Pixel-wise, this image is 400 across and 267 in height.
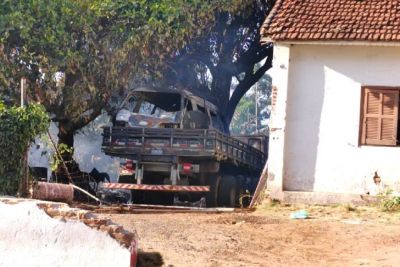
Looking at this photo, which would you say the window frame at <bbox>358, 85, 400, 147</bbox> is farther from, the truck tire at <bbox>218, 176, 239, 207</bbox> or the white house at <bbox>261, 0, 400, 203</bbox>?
the truck tire at <bbox>218, 176, 239, 207</bbox>

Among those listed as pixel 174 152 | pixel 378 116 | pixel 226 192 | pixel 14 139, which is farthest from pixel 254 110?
pixel 14 139

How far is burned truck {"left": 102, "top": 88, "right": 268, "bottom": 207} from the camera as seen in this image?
1605 cm

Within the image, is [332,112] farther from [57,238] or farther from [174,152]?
[57,238]

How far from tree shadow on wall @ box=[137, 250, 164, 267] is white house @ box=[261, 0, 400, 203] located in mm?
6801

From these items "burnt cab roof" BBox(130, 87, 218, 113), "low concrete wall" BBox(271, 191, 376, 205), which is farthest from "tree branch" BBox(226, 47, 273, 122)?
"low concrete wall" BBox(271, 191, 376, 205)

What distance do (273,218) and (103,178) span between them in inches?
316

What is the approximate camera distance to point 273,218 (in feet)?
41.5

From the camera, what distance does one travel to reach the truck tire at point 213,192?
17453mm

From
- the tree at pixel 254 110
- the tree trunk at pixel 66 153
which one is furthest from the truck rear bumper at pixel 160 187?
the tree at pixel 254 110

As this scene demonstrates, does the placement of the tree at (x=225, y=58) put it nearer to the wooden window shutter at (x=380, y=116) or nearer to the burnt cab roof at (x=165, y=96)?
the burnt cab roof at (x=165, y=96)

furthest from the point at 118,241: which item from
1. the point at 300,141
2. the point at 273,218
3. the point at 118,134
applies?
the point at 118,134

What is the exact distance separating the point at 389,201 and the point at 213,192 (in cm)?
503

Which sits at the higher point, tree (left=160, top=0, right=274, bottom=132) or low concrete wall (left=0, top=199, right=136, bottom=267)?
tree (left=160, top=0, right=274, bottom=132)

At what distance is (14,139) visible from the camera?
10914 mm
